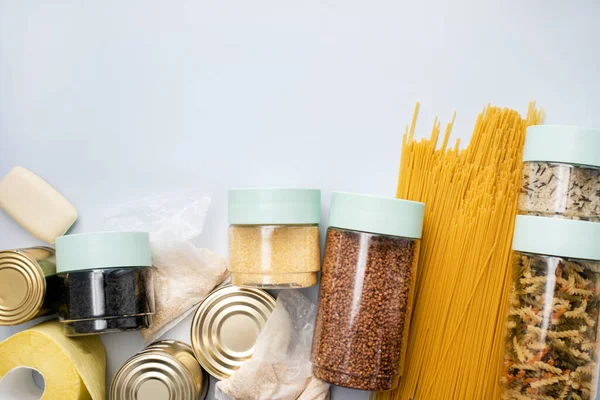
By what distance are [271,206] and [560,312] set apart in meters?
0.58

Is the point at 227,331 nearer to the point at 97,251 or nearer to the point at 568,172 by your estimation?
the point at 97,251

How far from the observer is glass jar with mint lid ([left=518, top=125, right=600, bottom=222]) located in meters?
1.22

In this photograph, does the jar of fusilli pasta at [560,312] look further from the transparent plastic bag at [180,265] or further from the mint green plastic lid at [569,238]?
the transparent plastic bag at [180,265]

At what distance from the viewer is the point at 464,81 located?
56.4 inches

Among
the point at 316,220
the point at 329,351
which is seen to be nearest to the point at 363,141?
the point at 316,220

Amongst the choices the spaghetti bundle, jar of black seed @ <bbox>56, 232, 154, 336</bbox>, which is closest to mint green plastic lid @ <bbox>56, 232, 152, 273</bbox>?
jar of black seed @ <bbox>56, 232, 154, 336</bbox>

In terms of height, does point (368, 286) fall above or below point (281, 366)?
above

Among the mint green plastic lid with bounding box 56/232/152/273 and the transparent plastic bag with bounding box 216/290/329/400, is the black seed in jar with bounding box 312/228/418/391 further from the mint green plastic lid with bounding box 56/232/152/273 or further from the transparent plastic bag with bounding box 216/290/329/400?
the mint green plastic lid with bounding box 56/232/152/273

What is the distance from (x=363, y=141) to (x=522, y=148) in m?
0.34

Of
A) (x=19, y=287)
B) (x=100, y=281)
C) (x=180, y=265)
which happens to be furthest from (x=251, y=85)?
(x=19, y=287)

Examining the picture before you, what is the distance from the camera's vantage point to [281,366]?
4.67 ft

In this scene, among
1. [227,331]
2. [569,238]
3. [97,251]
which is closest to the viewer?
[569,238]

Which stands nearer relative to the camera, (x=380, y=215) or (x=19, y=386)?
(x=380, y=215)

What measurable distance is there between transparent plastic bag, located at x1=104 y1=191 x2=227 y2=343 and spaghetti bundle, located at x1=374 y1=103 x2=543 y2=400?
1.51 feet
